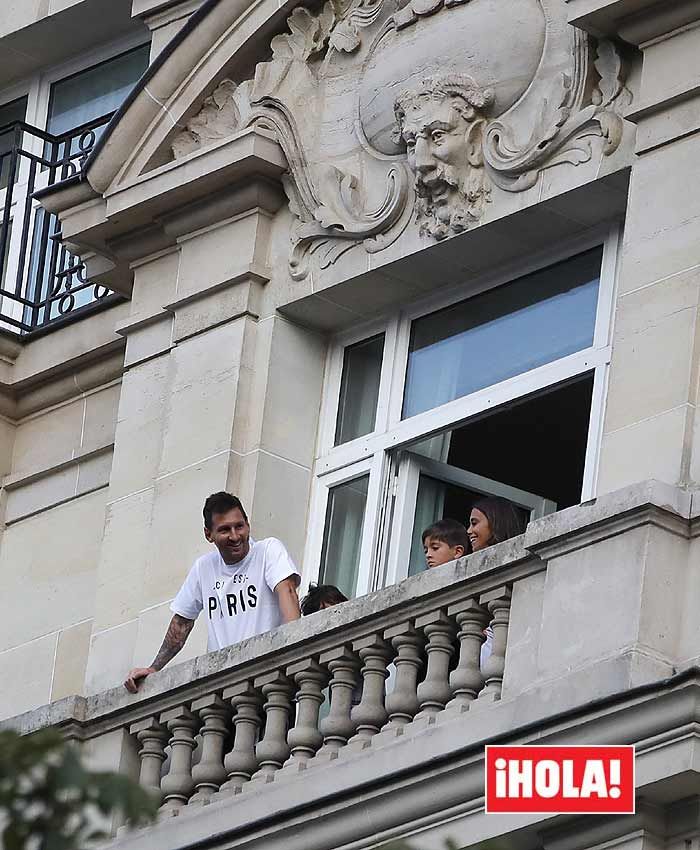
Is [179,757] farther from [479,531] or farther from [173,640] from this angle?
[479,531]

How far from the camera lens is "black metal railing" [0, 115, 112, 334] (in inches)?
654

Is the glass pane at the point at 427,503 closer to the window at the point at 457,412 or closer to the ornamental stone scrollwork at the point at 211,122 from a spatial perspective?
the window at the point at 457,412

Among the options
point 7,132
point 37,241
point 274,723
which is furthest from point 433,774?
point 7,132

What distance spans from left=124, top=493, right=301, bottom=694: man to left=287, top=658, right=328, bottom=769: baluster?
487mm

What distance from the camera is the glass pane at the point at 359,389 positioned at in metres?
14.2

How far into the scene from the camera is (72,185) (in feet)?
49.9

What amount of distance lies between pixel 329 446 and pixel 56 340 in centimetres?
246

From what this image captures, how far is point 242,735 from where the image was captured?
12.0 metres

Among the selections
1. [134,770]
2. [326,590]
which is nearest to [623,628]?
[326,590]

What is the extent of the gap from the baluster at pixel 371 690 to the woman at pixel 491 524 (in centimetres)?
72

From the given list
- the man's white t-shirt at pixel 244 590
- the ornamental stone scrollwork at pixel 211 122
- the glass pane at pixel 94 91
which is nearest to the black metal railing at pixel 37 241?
the glass pane at pixel 94 91

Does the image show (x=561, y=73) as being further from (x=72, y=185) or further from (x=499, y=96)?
(x=72, y=185)

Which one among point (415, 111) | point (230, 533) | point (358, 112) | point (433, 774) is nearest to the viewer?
point (433, 774)

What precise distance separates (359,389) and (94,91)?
412 cm
